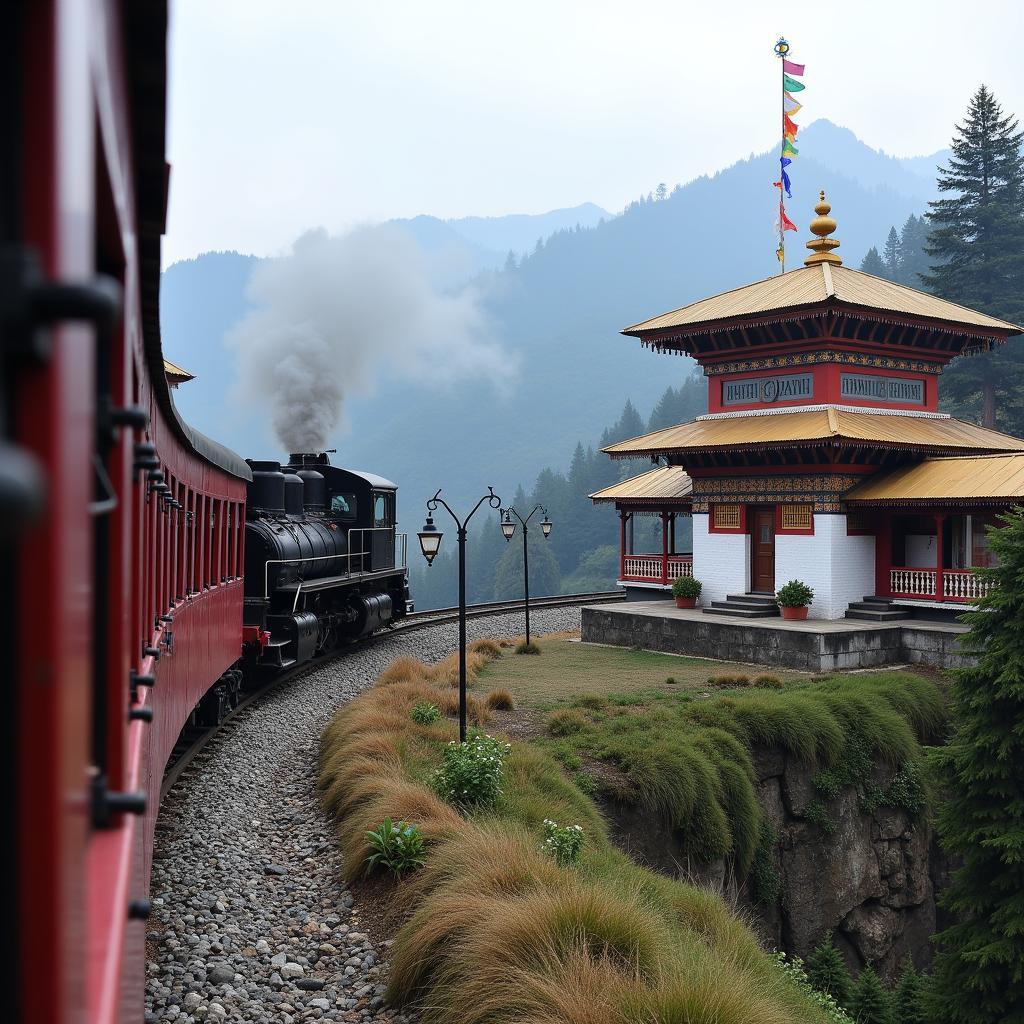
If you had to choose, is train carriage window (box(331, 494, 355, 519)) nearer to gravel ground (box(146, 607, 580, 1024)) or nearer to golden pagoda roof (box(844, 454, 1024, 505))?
gravel ground (box(146, 607, 580, 1024))

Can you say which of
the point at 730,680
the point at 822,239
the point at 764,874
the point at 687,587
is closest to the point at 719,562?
the point at 687,587

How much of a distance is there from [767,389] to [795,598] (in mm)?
5253

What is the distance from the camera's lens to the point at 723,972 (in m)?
6.35

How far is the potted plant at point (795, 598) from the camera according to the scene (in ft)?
70.7

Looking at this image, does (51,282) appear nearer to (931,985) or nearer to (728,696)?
(931,985)

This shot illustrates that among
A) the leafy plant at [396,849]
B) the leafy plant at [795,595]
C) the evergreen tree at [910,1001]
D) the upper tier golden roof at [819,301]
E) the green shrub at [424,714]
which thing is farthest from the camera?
the upper tier golden roof at [819,301]

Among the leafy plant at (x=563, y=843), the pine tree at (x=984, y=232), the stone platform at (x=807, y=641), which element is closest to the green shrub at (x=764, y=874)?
the leafy plant at (x=563, y=843)

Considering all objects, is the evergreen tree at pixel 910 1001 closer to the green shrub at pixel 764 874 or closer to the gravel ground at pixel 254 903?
the green shrub at pixel 764 874

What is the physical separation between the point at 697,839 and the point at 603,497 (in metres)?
15.8

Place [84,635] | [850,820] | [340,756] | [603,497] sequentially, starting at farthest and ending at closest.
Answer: [603,497], [850,820], [340,756], [84,635]

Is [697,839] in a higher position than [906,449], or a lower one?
lower

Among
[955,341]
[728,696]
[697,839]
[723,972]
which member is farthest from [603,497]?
[723,972]

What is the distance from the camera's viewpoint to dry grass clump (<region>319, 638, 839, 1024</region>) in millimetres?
5852

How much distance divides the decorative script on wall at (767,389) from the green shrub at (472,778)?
15.2 m
